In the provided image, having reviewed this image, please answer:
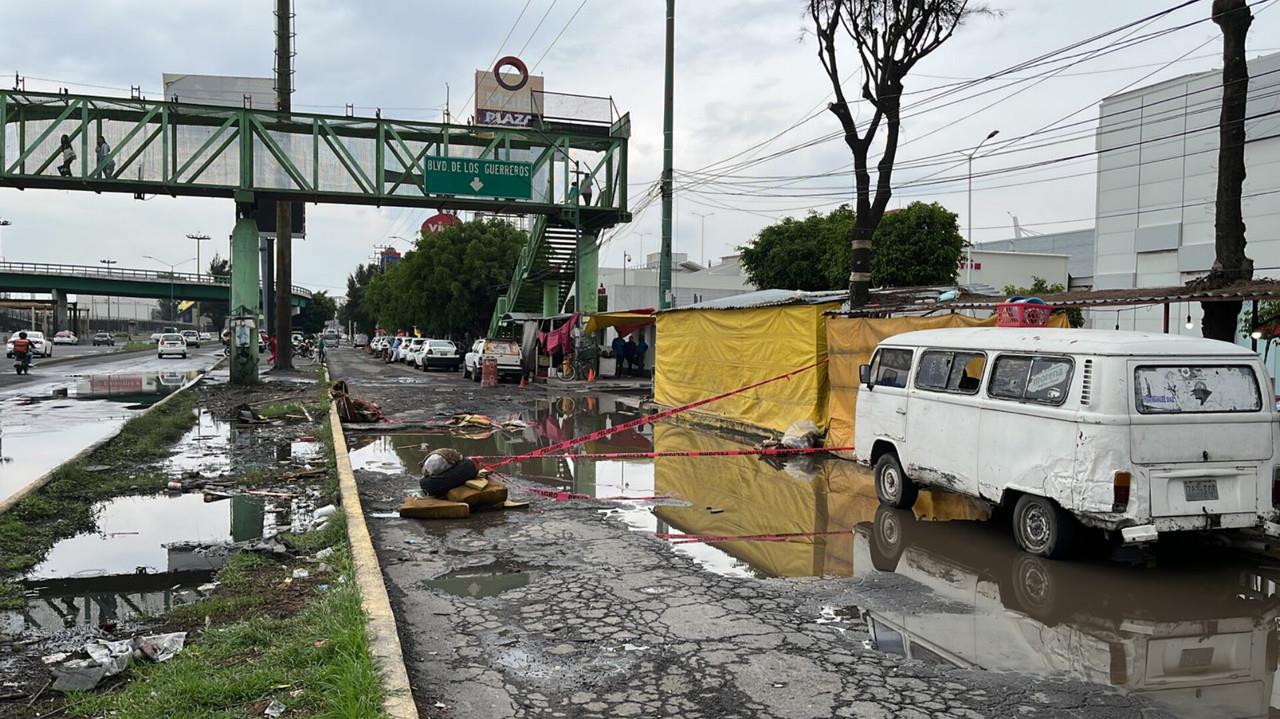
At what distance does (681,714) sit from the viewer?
457cm

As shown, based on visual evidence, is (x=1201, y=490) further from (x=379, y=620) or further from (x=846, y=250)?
(x=846, y=250)

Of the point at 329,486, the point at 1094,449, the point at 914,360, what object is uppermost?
the point at 914,360

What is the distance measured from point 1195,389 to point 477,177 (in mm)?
24509

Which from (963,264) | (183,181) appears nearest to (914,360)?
(183,181)

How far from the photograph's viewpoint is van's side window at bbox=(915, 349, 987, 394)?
8.59 meters

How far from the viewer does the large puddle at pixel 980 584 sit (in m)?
5.40

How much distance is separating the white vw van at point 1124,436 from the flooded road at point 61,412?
35.5 feet

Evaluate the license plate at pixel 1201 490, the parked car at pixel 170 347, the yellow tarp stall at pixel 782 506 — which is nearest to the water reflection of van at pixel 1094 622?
the yellow tarp stall at pixel 782 506

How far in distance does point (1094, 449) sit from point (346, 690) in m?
5.63

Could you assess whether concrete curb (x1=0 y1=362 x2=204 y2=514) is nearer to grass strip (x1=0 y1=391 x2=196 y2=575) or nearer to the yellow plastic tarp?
grass strip (x1=0 y1=391 x2=196 y2=575)

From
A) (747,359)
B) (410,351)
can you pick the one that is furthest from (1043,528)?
(410,351)

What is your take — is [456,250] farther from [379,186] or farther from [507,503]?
[507,503]

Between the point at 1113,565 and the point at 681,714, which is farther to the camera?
the point at 1113,565

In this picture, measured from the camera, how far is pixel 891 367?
399 inches
